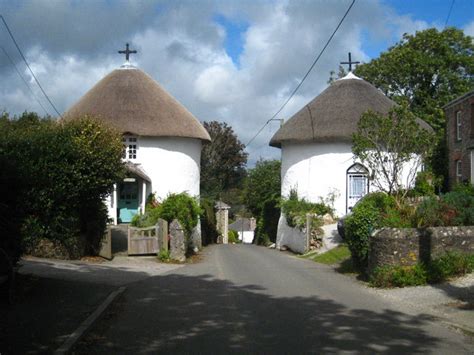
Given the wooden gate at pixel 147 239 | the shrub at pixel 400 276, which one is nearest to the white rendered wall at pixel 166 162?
the wooden gate at pixel 147 239

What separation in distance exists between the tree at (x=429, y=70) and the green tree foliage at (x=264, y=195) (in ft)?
34.2

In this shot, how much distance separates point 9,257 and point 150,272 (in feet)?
24.0

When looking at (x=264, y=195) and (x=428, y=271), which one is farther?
(x=264, y=195)

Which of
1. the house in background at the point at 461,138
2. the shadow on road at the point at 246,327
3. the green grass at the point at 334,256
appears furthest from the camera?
the house in background at the point at 461,138

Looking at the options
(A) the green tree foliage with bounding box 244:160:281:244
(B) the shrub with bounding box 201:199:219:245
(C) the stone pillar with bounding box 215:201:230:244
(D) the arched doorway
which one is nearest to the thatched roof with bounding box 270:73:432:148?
(D) the arched doorway

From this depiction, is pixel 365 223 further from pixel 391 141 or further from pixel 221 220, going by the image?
pixel 221 220

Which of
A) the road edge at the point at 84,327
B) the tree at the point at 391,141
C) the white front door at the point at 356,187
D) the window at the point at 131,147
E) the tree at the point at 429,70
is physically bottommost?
the road edge at the point at 84,327

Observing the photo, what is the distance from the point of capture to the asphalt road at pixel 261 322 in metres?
7.87

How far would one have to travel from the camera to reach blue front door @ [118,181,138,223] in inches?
1179

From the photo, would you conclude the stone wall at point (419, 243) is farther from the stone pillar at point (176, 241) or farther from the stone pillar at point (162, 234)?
the stone pillar at point (162, 234)

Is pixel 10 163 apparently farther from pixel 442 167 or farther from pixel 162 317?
pixel 442 167

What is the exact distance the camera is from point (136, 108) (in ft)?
101

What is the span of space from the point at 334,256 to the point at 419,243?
770 centimetres

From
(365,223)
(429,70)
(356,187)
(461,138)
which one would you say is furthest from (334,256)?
(429,70)
